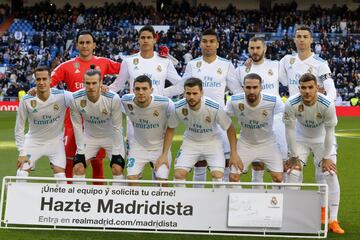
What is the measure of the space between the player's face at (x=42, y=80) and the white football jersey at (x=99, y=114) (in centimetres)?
32

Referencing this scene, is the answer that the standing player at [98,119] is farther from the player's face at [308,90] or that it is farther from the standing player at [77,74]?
the player's face at [308,90]

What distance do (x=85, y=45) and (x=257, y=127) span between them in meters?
2.31

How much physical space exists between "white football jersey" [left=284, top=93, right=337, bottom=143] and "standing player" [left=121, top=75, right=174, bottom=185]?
1.27 m

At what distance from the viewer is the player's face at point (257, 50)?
29.3 feet

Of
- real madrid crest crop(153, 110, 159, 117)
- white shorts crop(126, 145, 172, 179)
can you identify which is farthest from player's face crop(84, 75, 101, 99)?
white shorts crop(126, 145, 172, 179)

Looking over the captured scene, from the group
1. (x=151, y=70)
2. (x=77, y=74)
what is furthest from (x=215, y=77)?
(x=77, y=74)

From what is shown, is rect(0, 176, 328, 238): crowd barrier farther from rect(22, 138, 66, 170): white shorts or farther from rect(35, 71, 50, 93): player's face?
rect(35, 71, 50, 93): player's face

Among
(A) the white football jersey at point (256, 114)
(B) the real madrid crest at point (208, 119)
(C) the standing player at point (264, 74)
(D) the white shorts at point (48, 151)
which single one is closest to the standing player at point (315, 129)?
(A) the white football jersey at point (256, 114)

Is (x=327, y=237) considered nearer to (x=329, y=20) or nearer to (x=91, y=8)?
(x=329, y=20)

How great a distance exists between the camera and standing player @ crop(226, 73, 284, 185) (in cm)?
833

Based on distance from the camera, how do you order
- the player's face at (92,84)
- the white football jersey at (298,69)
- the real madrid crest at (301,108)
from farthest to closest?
the white football jersey at (298,69)
the player's face at (92,84)
the real madrid crest at (301,108)

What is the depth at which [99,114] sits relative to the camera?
337 inches

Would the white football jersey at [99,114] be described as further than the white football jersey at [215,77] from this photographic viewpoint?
No

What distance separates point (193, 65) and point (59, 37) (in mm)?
29025
